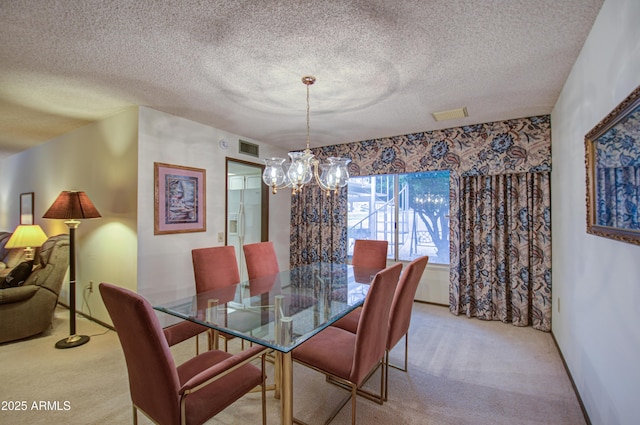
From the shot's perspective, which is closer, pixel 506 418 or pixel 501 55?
pixel 506 418

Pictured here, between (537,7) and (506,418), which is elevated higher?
(537,7)

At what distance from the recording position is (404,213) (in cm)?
434

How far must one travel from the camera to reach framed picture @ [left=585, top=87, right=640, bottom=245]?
4.00 ft

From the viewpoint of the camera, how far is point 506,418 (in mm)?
1847

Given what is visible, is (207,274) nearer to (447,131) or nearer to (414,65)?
(414,65)

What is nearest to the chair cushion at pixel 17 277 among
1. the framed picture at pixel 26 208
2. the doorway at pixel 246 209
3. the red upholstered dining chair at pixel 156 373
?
the framed picture at pixel 26 208

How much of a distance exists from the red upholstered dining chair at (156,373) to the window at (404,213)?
11.0 feet

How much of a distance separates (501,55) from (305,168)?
166 centimetres

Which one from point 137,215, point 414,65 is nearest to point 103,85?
point 137,215

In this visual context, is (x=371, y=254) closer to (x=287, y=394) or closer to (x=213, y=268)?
(x=213, y=268)

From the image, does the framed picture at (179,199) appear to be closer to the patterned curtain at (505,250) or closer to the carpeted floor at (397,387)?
the carpeted floor at (397,387)

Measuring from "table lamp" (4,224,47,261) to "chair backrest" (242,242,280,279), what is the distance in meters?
3.37

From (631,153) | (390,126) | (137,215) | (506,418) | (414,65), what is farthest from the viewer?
(390,126)

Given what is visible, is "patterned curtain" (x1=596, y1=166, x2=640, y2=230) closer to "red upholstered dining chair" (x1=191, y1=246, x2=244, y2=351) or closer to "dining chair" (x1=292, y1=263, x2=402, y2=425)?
"dining chair" (x1=292, y1=263, x2=402, y2=425)
